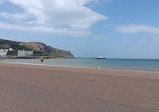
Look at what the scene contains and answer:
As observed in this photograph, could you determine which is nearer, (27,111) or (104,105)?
(27,111)

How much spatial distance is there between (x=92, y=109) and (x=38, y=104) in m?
1.73

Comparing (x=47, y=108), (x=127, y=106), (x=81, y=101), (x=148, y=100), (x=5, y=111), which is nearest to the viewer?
(x=5, y=111)

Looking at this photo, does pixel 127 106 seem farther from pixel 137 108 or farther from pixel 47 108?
pixel 47 108

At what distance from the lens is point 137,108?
5.30 metres

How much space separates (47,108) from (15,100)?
1504 millimetres

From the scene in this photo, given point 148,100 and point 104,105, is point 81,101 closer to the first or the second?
point 104,105

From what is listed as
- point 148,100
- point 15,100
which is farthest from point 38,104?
point 148,100

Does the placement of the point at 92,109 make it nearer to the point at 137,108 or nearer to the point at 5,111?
the point at 137,108

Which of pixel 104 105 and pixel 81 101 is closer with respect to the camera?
pixel 104 105

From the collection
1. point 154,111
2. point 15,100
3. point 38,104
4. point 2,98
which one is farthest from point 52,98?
point 154,111

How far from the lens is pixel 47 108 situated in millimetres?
5094

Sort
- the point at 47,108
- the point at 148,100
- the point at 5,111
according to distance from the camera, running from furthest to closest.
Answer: the point at 148,100, the point at 47,108, the point at 5,111

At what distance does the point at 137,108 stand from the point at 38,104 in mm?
3080

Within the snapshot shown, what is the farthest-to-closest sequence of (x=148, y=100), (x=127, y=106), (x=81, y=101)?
(x=148, y=100) → (x=81, y=101) → (x=127, y=106)
